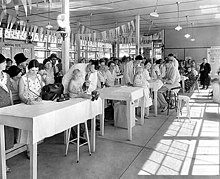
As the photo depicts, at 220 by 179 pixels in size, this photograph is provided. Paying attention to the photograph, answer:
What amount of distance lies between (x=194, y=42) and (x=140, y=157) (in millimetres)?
11366

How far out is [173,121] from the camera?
17.8 ft

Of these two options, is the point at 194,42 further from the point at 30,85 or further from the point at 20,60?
the point at 30,85

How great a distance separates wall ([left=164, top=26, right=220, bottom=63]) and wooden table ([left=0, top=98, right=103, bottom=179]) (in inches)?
454

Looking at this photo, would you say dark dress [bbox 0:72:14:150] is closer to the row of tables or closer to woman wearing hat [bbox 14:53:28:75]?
the row of tables

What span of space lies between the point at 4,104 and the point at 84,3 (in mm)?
5126

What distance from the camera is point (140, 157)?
3.41 meters

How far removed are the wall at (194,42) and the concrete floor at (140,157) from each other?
909 cm

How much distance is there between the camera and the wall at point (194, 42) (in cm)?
1275

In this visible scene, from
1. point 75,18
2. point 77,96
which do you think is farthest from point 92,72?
point 75,18

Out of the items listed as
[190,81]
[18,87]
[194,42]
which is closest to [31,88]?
[18,87]

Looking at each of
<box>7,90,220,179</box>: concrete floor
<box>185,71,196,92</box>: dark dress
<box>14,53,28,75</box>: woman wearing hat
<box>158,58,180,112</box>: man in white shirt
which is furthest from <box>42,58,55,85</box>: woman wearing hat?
<box>185,71,196,92</box>: dark dress

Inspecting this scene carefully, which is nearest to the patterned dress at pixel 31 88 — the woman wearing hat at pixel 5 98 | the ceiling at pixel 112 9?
the woman wearing hat at pixel 5 98

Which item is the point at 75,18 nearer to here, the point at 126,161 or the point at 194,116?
the point at 194,116

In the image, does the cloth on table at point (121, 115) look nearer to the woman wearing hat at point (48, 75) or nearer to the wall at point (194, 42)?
the woman wearing hat at point (48, 75)
